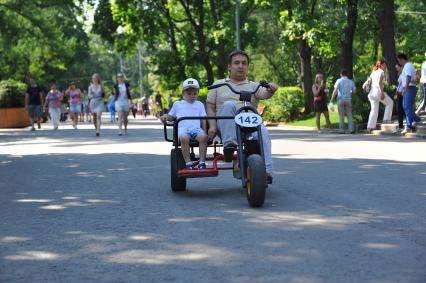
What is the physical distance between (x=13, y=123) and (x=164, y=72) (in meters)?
15.7

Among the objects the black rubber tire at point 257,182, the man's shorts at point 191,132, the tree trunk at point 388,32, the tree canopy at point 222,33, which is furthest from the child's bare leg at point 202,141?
the tree trunk at point 388,32

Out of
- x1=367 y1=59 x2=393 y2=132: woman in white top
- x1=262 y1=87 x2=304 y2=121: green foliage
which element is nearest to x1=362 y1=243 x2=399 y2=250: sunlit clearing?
x1=367 y1=59 x2=393 y2=132: woman in white top

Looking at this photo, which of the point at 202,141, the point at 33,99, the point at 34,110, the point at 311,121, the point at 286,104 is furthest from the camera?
the point at 286,104

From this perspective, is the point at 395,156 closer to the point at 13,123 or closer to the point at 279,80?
the point at 13,123

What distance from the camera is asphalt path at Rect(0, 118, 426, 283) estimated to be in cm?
520

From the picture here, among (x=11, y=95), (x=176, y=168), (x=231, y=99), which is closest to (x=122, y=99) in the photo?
(x=11, y=95)

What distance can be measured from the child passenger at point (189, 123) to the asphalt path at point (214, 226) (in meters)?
0.45

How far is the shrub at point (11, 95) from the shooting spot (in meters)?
32.8

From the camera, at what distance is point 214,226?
680 cm

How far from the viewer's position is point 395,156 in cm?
1357

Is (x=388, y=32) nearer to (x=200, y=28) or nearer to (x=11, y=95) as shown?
(x=11, y=95)

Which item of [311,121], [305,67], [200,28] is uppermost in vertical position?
[200,28]

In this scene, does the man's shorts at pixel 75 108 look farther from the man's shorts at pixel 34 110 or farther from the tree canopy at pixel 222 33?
the tree canopy at pixel 222 33

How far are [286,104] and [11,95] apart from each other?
10490 millimetres
